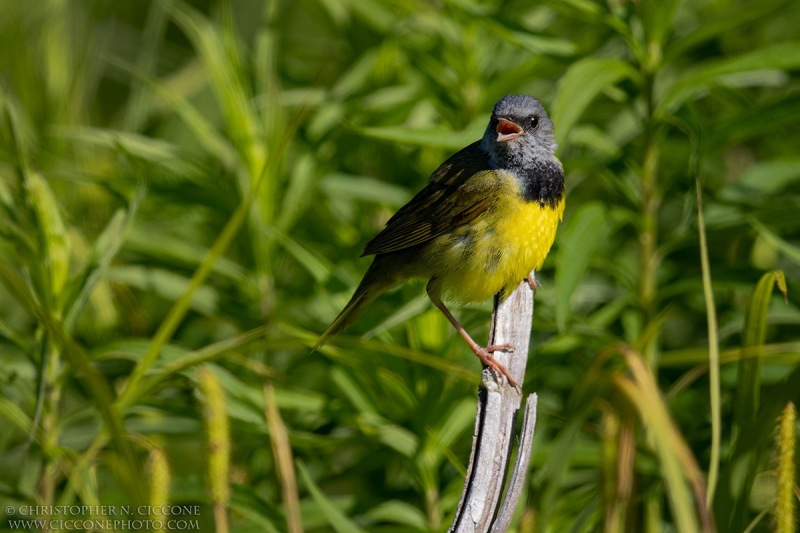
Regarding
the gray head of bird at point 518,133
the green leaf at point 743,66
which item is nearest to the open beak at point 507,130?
the gray head of bird at point 518,133

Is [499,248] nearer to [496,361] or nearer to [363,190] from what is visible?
[496,361]

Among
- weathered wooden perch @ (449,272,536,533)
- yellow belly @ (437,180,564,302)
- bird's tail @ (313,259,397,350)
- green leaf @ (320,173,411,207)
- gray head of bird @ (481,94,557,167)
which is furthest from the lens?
green leaf @ (320,173,411,207)

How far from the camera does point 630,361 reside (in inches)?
100

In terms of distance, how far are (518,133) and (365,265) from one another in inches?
42.1

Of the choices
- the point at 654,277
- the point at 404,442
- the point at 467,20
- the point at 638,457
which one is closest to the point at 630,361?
the point at 404,442

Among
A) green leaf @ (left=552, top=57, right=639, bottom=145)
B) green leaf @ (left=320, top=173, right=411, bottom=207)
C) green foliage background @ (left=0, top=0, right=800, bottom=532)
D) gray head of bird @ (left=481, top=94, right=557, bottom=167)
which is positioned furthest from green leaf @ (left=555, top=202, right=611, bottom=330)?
green leaf @ (left=320, top=173, right=411, bottom=207)

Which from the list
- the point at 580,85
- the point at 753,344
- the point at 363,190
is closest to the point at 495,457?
the point at 753,344

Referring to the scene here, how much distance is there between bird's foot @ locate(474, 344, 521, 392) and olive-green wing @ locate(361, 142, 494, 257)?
728 mm

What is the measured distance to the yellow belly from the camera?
386cm

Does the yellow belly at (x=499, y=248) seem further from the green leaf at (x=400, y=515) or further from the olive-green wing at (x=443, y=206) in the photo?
the green leaf at (x=400, y=515)

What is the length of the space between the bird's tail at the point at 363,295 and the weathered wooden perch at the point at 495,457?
957 mm

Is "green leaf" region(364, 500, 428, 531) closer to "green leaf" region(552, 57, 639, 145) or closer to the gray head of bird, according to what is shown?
the gray head of bird

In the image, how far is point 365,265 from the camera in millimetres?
4723

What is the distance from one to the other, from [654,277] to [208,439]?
8.39ft
